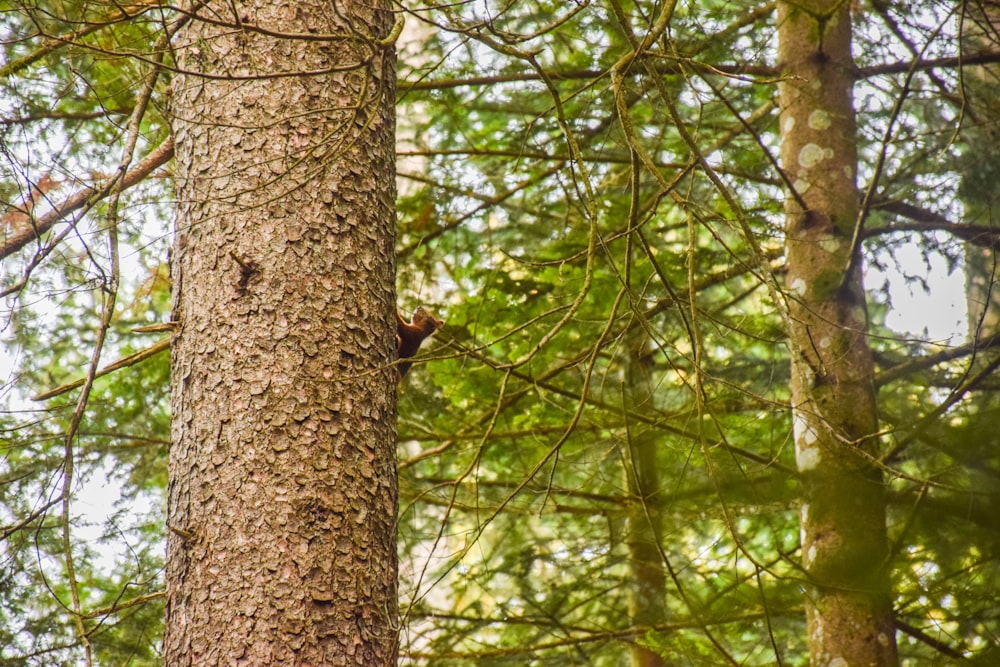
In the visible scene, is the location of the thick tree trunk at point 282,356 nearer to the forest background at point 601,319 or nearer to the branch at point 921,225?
the forest background at point 601,319

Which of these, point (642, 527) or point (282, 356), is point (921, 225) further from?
point (282, 356)

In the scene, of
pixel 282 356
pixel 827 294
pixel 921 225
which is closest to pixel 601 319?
pixel 282 356

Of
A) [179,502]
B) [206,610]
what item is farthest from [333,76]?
[206,610]

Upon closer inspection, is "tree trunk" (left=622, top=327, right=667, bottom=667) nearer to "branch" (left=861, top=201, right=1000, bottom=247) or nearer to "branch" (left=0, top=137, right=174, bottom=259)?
"branch" (left=861, top=201, right=1000, bottom=247)

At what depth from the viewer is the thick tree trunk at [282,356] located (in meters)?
2.46

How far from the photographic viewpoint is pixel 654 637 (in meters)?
4.05

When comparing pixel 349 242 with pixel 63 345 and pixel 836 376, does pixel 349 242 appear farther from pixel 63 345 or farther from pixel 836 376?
pixel 63 345

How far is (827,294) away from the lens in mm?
4258

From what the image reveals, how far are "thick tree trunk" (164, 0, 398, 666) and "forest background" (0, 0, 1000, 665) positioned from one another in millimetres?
97

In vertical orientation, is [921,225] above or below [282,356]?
above

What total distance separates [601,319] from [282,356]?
4.32ft

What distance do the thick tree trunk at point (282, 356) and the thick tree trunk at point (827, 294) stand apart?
5.31ft

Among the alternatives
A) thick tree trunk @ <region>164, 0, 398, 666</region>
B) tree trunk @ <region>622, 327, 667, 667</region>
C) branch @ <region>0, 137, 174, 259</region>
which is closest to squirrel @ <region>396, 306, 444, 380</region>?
thick tree trunk @ <region>164, 0, 398, 666</region>

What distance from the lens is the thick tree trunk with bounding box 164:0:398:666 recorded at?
246 centimetres
